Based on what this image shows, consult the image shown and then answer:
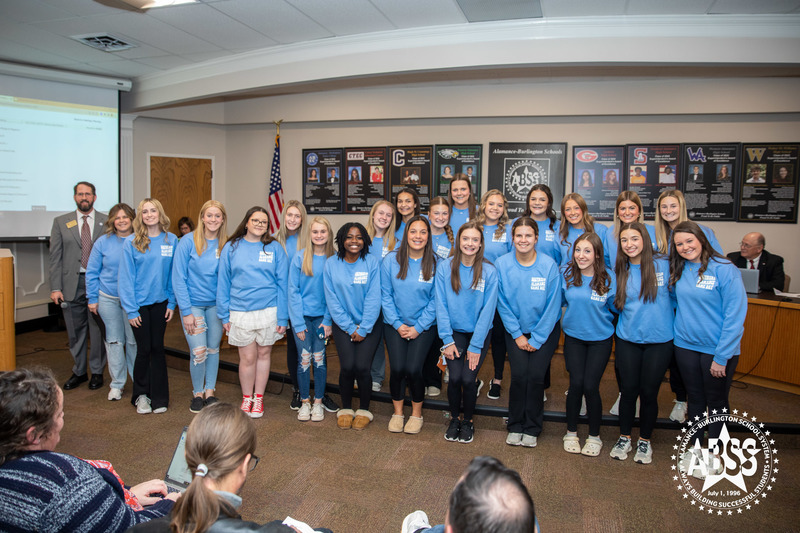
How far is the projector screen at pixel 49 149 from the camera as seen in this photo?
5.59 metres

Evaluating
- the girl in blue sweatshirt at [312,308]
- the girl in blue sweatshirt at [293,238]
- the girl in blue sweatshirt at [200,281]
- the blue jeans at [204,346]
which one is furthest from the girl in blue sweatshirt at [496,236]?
the blue jeans at [204,346]

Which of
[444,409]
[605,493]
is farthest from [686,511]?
[444,409]

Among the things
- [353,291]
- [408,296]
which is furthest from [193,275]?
[408,296]

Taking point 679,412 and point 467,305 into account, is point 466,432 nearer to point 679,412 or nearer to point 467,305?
point 467,305

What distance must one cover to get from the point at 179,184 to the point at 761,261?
749 cm

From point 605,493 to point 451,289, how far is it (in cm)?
151

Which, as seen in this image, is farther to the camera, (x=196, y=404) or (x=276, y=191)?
(x=276, y=191)

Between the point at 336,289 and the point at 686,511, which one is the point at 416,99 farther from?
the point at 686,511

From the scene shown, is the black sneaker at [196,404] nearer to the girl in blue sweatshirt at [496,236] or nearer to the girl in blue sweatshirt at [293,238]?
the girl in blue sweatshirt at [293,238]

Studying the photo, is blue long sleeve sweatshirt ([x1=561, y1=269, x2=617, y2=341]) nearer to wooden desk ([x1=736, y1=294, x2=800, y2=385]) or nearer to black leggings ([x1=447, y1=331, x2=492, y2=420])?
black leggings ([x1=447, y1=331, x2=492, y2=420])

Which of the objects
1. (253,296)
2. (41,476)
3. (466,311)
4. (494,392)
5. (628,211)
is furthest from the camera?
(494,392)

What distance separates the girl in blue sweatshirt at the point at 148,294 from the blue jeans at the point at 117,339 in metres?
0.19

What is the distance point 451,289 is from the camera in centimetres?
353

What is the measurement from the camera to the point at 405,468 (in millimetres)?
3158
